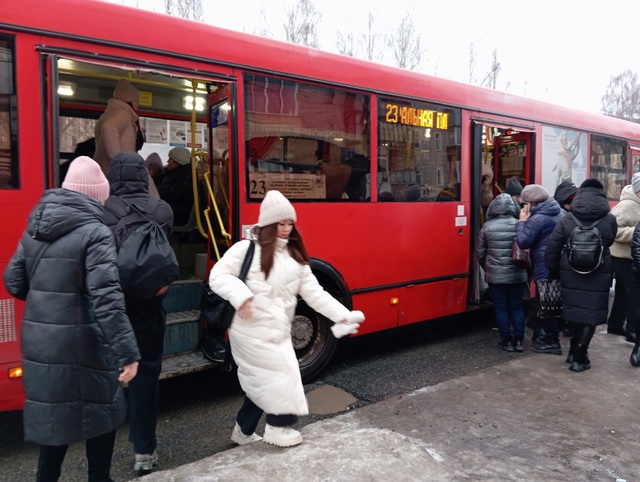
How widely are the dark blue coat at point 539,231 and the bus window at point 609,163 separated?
2928mm

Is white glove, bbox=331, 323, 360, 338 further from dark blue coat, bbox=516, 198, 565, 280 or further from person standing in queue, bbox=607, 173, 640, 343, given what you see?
person standing in queue, bbox=607, 173, 640, 343

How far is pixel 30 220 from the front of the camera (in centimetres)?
242

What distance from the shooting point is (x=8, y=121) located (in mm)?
3188

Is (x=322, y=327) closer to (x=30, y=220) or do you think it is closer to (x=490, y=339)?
(x=490, y=339)

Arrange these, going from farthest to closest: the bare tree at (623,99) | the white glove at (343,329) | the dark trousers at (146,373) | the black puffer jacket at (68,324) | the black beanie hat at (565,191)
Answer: the bare tree at (623,99)
the black beanie hat at (565,191)
the white glove at (343,329)
the dark trousers at (146,373)
the black puffer jacket at (68,324)

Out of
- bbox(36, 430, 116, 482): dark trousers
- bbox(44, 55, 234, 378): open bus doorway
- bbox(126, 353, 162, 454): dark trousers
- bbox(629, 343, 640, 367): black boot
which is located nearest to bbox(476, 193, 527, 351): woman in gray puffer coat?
bbox(629, 343, 640, 367): black boot

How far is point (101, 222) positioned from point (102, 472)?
1.28m

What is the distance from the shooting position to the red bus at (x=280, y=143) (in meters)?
3.25

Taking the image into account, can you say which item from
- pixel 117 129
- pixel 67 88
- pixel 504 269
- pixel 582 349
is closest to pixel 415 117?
pixel 504 269

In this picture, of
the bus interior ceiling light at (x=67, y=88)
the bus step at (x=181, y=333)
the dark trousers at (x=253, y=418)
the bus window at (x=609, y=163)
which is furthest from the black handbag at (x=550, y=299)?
the bus interior ceiling light at (x=67, y=88)

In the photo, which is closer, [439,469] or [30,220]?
[30,220]

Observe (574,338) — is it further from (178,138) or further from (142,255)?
(178,138)

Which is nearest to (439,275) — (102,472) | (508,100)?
(508,100)

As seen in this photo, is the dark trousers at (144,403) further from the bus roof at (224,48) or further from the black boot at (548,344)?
the black boot at (548,344)
